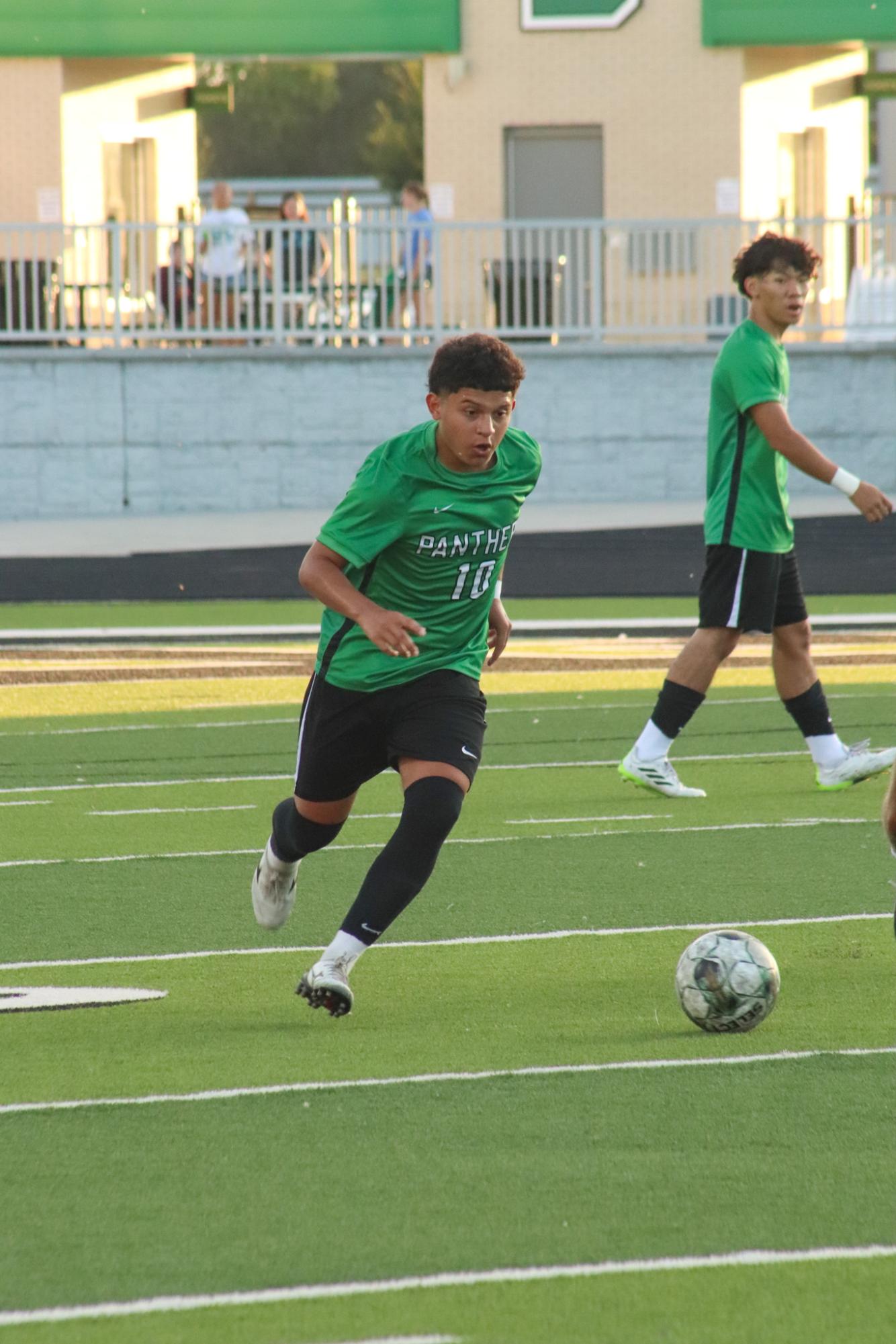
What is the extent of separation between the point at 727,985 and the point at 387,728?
1.16 m

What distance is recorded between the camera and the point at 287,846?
21.1 ft

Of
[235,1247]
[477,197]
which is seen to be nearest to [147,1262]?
[235,1247]

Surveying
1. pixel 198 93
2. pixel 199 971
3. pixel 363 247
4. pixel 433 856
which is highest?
pixel 198 93

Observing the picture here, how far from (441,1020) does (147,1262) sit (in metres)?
1.87

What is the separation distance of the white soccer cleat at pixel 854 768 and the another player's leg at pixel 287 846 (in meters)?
3.56

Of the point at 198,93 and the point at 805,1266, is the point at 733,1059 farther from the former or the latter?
the point at 198,93

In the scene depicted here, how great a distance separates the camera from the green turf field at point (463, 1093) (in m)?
4.07

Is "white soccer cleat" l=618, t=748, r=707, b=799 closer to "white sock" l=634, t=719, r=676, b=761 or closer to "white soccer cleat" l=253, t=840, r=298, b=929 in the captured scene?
"white sock" l=634, t=719, r=676, b=761

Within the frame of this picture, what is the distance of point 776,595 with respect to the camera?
9.03 meters

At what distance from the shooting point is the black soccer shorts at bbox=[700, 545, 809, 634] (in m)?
8.89

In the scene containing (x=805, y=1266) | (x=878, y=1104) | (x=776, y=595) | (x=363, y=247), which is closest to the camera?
(x=805, y=1266)

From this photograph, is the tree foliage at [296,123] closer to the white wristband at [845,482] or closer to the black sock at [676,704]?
the black sock at [676,704]

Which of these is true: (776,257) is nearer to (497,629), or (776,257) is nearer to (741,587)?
(741,587)

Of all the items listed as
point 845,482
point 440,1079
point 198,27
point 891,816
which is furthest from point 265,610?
point 198,27
